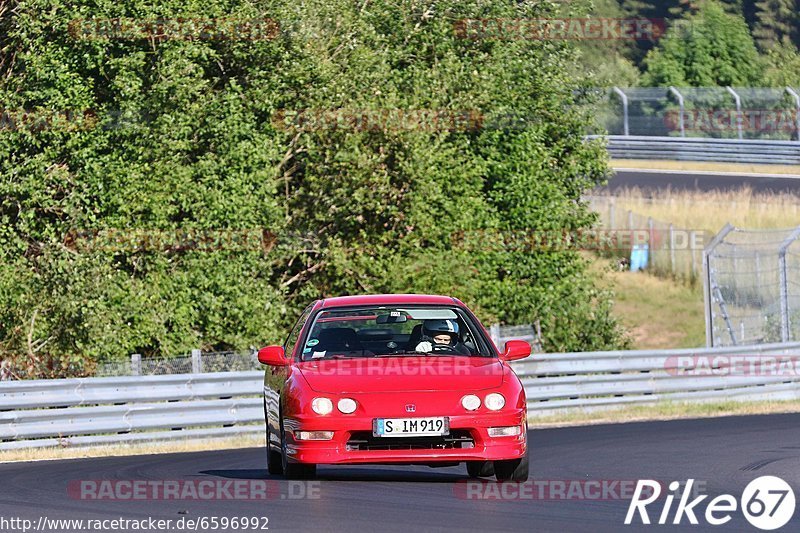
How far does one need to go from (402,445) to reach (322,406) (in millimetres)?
615

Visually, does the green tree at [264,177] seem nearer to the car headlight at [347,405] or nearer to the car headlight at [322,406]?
the car headlight at [322,406]

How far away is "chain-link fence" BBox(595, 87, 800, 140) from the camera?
175ft

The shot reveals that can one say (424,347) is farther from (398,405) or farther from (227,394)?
(227,394)

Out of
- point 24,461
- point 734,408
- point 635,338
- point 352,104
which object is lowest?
point 635,338

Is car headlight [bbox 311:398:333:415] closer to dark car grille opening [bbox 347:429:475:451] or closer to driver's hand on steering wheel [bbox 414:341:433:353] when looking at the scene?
dark car grille opening [bbox 347:429:475:451]

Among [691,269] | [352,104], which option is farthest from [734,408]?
[691,269]

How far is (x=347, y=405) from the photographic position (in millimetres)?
10445

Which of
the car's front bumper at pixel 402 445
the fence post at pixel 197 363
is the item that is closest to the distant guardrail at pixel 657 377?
the fence post at pixel 197 363

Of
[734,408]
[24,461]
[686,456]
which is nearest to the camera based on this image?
[686,456]

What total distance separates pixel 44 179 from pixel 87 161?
0.75 metres

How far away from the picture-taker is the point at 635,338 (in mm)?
38562

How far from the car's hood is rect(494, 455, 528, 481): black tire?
1.91 feet

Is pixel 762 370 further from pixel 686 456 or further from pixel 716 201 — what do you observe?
pixel 716 201

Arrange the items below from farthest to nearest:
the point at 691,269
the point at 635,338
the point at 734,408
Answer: the point at 691,269 < the point at 635,338 < the point at 734,408
